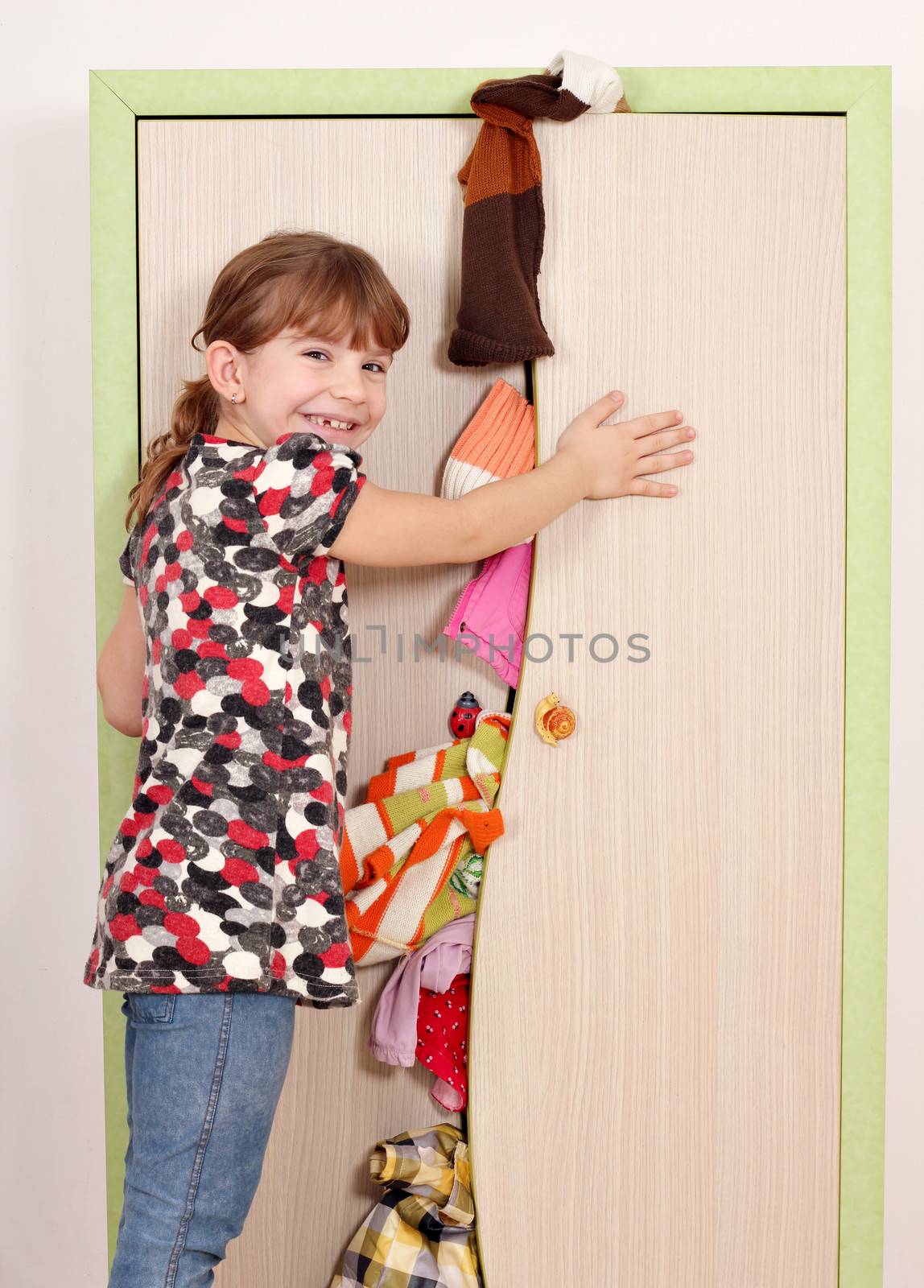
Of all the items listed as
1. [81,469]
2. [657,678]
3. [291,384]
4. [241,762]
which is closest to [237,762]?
[241,762]

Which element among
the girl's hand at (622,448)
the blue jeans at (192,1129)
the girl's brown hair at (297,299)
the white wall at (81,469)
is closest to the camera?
the blue jeans at (192,1129)

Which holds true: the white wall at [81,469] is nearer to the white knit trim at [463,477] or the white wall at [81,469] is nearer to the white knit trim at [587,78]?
the white knit trim at [587,78]

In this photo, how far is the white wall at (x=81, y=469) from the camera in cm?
136

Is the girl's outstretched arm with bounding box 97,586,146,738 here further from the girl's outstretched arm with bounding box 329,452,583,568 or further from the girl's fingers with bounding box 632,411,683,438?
the girl's fingers with bounding box 632,411,683,438

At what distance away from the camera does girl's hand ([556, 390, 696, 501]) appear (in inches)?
43.6

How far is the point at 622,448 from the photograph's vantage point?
1113 mm

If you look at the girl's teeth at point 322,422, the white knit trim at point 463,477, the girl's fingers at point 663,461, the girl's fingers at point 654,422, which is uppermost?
the girl's fingers at point 654,422

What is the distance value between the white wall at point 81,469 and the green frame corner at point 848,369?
0.98ft

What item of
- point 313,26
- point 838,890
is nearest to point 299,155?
point 313,26

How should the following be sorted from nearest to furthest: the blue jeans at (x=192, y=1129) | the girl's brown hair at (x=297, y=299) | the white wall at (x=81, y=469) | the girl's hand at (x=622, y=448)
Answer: the blue jeans at (x=192, y=1129) < the girl's brown hair at (x=297, y=299) < the girl's hand at (x=622, y=448) < the white wall at (x=81, y=469)

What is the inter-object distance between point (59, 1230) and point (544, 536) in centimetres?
130

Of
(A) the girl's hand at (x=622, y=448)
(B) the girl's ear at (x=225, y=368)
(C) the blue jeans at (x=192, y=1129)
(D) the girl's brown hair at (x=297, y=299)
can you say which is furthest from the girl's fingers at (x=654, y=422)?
(C) the blue jeans at (x=192, y=1129)

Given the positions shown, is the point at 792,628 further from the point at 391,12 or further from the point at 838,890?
the point at 391,12

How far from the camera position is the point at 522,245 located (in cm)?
109
